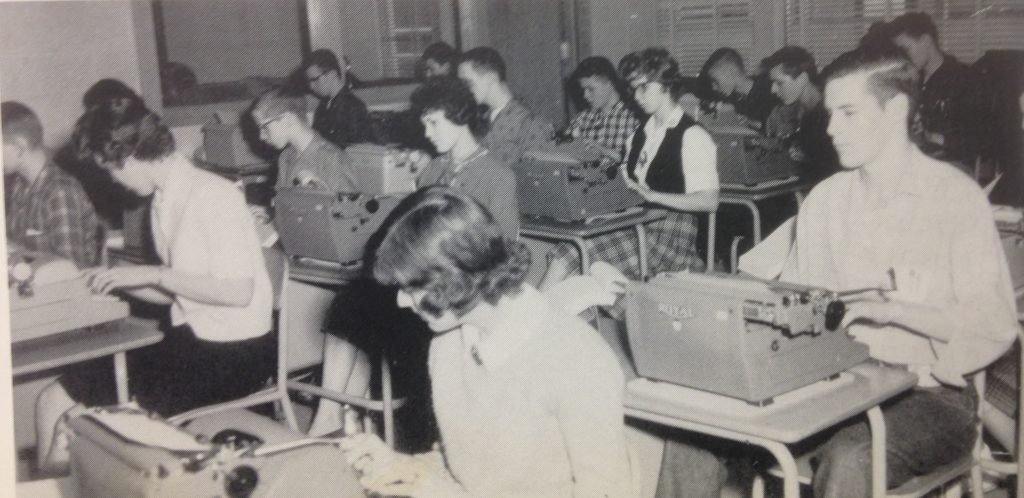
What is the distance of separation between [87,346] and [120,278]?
179 mm

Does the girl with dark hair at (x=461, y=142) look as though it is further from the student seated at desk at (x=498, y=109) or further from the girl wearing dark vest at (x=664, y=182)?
the student seated at desk at (x=498, y=109)

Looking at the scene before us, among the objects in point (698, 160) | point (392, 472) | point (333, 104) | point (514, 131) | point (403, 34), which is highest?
point (403, 34)

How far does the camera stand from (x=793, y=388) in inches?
60.1

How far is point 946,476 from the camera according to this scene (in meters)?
1.68

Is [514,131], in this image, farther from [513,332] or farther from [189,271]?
[513,332]

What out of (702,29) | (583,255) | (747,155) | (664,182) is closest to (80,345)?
(583,255)

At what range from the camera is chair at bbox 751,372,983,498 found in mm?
1630

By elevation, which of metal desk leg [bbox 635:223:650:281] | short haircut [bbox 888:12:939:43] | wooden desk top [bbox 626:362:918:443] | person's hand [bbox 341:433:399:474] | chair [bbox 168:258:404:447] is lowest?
chair [bbox 168:258:404:447]

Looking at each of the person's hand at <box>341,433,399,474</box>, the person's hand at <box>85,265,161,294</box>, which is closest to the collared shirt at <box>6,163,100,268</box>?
the person's hand at <box>85,265,161,294</box>

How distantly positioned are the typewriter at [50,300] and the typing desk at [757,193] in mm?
2321

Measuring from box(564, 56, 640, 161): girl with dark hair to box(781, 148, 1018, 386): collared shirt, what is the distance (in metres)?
2.65

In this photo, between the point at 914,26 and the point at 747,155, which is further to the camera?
the point at 914,26

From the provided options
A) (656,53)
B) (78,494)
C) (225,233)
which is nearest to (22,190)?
(225,233)

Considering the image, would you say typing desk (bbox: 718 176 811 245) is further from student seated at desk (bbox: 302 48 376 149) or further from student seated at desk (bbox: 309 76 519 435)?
student seated at desk (bbox: 302 48 376 149)
